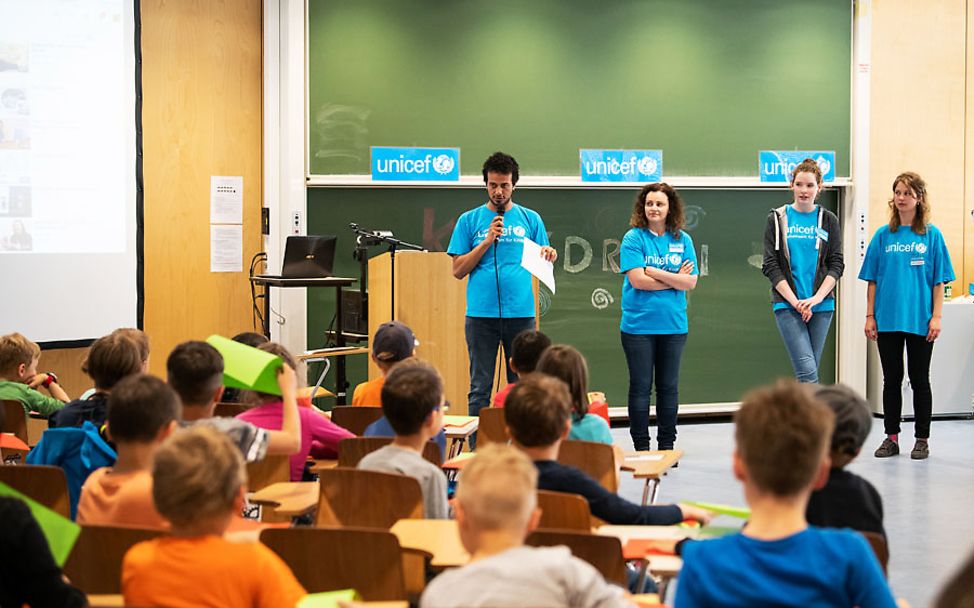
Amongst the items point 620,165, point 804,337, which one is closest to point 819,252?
point 804,337

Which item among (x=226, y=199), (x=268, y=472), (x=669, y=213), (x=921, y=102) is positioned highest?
(x=921, y=102)

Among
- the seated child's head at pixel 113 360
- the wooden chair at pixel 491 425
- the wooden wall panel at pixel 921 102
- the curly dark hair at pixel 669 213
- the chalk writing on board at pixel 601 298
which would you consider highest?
the wooden wall panel at pixel 921 102

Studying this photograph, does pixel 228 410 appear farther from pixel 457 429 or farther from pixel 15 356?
pixel 15 356

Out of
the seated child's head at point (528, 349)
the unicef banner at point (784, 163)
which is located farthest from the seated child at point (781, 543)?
the unicef banner at point (784, 163)

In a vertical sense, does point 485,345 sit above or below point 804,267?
below

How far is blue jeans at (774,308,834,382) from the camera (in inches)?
257

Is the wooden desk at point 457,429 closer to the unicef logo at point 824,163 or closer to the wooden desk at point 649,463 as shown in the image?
the wooden desk at point 649,463

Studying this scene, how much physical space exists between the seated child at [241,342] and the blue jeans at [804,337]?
3187 millimetres

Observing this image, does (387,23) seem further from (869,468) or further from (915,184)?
(869,468)

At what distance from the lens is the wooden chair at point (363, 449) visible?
3559 mm

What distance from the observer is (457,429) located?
450cm

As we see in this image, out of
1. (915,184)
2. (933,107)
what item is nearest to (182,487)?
(915,184)

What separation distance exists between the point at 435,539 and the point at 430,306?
14.1 feet

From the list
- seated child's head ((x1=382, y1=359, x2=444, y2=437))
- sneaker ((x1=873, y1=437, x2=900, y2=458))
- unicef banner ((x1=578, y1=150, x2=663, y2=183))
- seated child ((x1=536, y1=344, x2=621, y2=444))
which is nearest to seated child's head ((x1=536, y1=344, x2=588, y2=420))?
seated child ((x1=536, y1=344, x2=621, y2=444))
